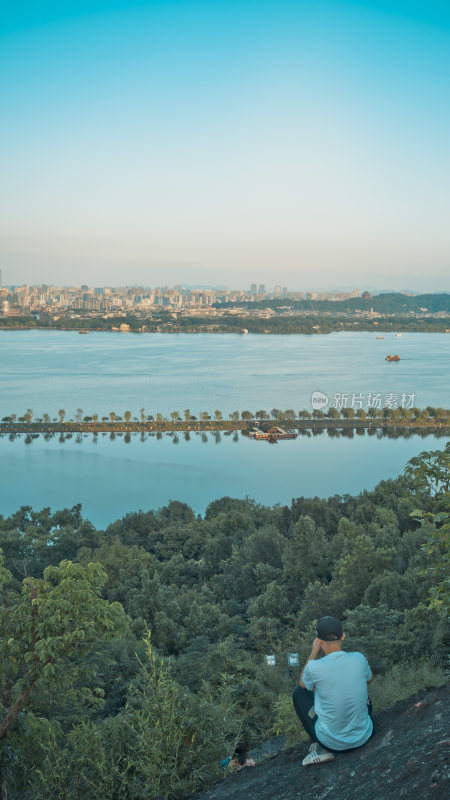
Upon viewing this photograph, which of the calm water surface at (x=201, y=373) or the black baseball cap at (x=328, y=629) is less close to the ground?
the black baseball cap at (x=328, y=629)

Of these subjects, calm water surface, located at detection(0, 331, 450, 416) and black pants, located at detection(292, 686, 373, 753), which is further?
calm water surface, located at detection(0, 331, 450, 416)

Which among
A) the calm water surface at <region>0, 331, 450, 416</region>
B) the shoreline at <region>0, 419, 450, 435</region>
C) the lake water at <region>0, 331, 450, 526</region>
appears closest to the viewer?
the lake water at <region>0, 331, 450, 526</region>

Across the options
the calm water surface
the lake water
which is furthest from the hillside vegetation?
the calm water surface

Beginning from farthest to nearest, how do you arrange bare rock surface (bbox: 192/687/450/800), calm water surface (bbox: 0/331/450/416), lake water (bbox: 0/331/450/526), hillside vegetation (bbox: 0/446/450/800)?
calm water surface (bbox: 0/331/450/416), lake water (bbox: 0/331/450/526), hillside vegetation (bbox: 0/446/450/800), bare rock surface (bbox: 192/687/450/800)

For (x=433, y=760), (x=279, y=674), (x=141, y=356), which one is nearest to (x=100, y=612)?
(x=433, y=760)

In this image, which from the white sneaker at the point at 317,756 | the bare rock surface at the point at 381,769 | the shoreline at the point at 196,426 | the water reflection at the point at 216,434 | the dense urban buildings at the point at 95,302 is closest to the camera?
the bare rock surface at the point at 381,769

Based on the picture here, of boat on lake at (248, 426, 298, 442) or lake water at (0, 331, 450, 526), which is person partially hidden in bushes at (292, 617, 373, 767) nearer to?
lake water at (0, 331, 450, 526)

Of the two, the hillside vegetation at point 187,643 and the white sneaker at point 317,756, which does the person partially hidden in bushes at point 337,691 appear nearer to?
the white sneaker at point 317,756

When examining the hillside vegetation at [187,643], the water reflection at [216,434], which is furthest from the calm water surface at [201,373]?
the hillside vegetation at [187,643]
